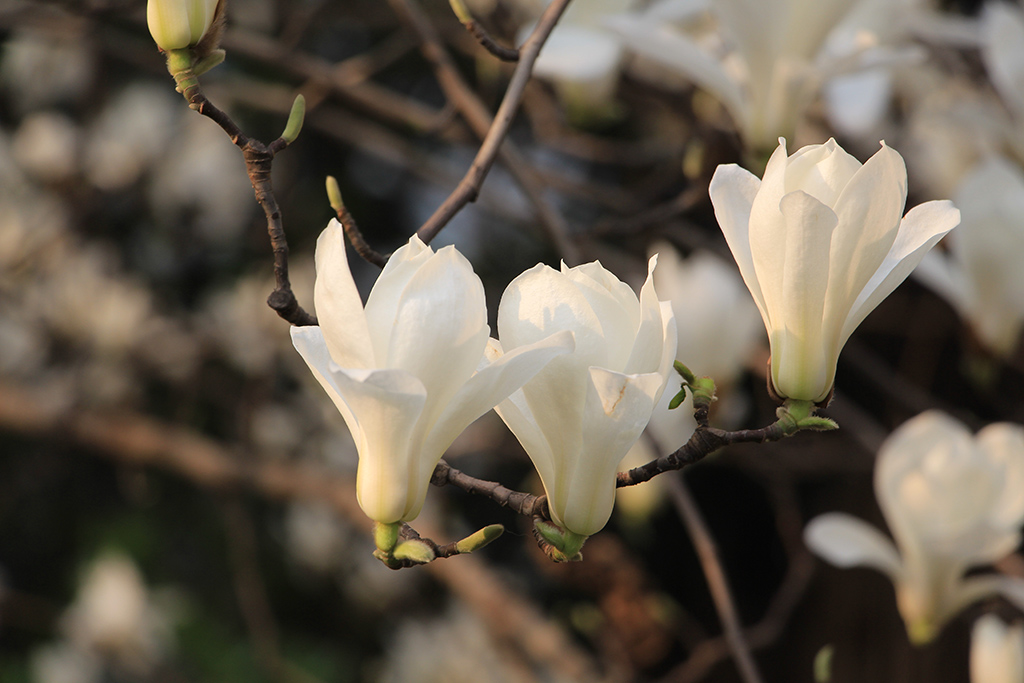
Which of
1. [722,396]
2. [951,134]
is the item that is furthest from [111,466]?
[951,134]

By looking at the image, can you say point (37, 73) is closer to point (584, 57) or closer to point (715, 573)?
point (584, 57)

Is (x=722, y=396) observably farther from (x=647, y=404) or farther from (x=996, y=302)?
(x=647, y=404)

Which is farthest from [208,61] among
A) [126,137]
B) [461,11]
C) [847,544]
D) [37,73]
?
[37,73]

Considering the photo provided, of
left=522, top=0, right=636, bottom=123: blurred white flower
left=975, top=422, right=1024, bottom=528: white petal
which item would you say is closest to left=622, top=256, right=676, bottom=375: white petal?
left=522, top=0, right=636, bottom=123: blurred white flower

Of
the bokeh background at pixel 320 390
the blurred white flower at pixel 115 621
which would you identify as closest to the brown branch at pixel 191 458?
the bokeh background at pixel 320 390

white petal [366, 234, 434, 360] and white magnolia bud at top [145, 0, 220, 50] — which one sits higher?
white magnolia bud at top [145, 0, 220, 50]

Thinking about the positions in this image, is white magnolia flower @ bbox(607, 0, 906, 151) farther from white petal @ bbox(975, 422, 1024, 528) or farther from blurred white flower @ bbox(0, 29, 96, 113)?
blurred white flower @ bbox(0, 29, 96, 113)
